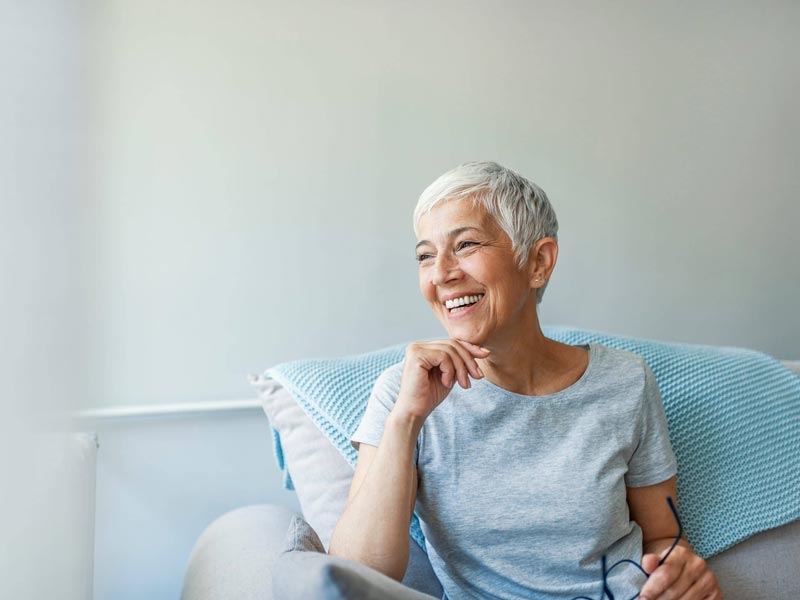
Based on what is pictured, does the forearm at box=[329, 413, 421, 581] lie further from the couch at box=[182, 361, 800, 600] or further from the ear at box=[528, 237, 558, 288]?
the ear at box=[528, 237, 558, 288]

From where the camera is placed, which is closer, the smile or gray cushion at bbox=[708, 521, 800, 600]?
the smile

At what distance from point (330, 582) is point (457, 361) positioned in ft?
1.72

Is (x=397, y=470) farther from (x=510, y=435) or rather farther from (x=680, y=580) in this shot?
(x=680, y=580)

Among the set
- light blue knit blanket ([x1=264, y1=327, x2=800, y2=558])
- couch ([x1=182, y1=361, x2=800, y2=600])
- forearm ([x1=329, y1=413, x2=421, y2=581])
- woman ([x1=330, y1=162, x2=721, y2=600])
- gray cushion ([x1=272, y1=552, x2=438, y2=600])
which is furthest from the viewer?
light blue knit blanket ([x1=264, y1=327, x2=800, y2=558])

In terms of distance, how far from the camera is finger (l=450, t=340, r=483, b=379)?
121cm

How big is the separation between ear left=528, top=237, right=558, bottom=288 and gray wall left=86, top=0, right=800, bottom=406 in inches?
23.1

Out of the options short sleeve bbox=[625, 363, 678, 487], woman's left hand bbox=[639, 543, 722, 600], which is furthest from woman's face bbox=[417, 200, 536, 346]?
woman's left hand bbox=[639, 543, 722, 600]

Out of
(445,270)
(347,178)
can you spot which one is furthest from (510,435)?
(347,178)

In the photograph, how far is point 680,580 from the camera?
118 cm

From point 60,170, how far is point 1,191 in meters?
0.25

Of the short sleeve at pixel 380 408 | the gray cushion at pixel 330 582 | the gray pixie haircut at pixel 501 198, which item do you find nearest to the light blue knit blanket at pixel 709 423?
the short sleeve at pixel 380 408

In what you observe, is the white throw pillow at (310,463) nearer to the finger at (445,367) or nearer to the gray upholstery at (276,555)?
the gray upholstery at (276,555)

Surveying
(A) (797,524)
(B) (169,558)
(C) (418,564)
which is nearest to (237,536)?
(C) (418,564)

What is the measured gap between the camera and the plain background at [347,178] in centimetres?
167
